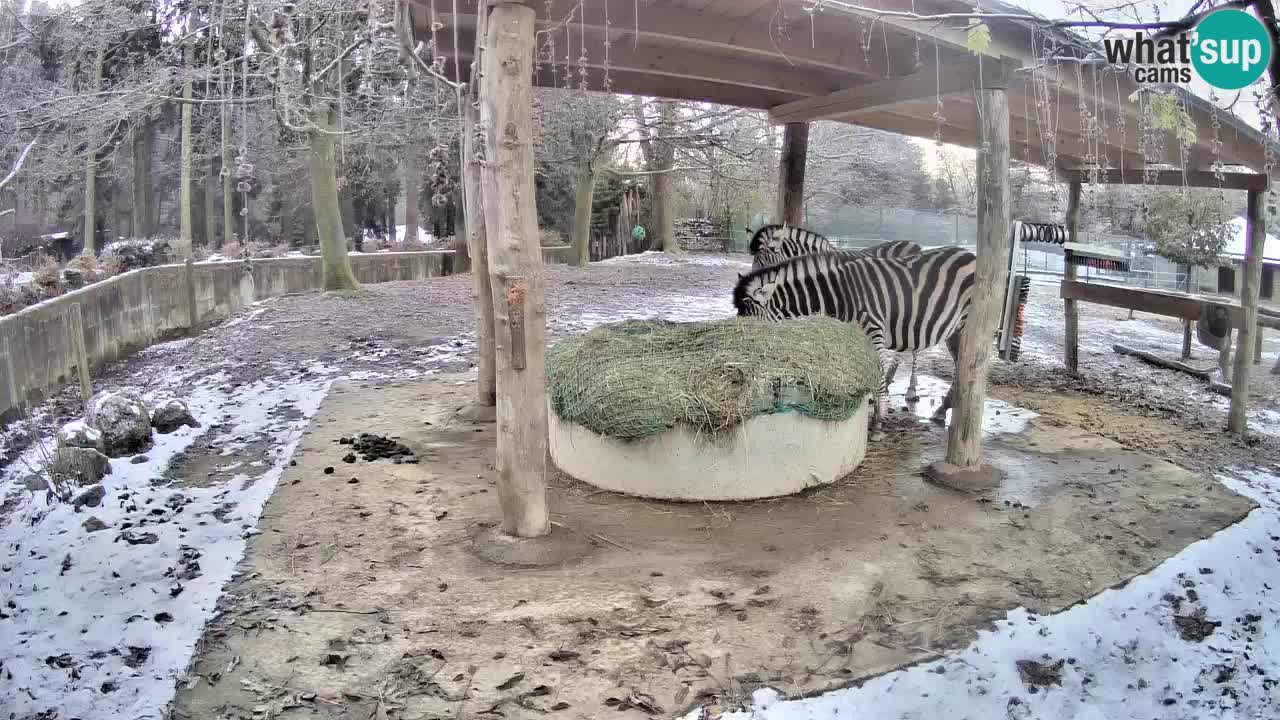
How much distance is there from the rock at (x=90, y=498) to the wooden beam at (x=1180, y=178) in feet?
21.9

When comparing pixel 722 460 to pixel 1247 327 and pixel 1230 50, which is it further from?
pixel 1247 327

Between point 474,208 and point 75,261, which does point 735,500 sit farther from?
point 75,261

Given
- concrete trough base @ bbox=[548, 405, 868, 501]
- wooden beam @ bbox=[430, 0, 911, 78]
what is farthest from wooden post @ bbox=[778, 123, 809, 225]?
concrete trough base @ bbox=[548, 405, 868, 501]

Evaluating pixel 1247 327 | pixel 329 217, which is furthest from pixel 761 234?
pixel 329 217

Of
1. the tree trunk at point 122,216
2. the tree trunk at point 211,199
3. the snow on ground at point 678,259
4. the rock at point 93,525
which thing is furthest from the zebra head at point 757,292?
the tree trunk at point 122,216

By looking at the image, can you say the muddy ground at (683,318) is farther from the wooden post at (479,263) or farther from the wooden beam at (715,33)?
the wooden beam at (715,33)

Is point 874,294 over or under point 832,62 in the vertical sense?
under

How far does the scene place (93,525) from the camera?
4910mm

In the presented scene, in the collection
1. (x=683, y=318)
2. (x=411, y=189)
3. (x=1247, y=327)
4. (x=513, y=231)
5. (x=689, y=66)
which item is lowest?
(x=683, y=318)

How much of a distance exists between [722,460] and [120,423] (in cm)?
441

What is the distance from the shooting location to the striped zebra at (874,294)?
24.1 ft

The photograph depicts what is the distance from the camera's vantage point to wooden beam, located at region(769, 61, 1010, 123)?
5582 mm

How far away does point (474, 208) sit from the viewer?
6.41 metres

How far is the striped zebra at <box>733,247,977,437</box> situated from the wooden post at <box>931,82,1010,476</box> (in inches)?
56.8
